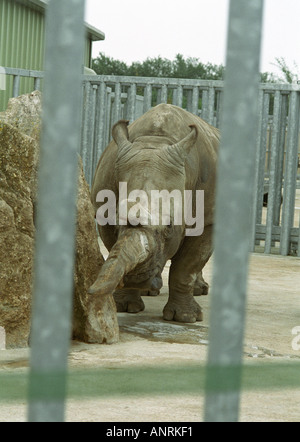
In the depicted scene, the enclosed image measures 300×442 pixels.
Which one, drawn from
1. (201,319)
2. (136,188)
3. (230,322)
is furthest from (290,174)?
(230,322)

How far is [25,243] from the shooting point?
486 cm

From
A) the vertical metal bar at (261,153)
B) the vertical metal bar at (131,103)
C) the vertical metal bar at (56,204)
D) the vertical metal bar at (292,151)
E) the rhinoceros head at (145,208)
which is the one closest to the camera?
the vertical metal bar at (56,204)

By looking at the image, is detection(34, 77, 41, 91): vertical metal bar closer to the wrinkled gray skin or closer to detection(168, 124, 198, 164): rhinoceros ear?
the wrinkled gray skin

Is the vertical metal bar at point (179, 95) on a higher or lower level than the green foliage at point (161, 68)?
lower

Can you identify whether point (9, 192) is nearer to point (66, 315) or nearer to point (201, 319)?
point (201, 319)

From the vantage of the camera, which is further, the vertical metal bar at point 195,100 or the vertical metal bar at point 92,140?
the vertical metal bar at point 92,140

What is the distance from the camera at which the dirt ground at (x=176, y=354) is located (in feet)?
12.1

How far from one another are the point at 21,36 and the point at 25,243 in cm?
1447

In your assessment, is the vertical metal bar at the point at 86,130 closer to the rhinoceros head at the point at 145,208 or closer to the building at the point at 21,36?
the building at the point at 21,36

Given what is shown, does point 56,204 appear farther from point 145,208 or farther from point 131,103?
point 131,103

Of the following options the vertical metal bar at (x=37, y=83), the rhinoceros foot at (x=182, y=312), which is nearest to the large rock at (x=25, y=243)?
the rhinoceros foot at (x=182, y=312)

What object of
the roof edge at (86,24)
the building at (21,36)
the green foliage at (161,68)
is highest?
the green foliage at (161,68)

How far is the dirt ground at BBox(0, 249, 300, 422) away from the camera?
3.69 meters

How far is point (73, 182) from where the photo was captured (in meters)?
1.03
